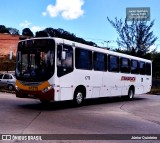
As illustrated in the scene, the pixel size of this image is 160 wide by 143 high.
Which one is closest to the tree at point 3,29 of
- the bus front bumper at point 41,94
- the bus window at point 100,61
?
the bus window at point 100,61

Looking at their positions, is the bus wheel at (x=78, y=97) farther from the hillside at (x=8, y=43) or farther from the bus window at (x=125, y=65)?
the hillside at (x=8, y=43)

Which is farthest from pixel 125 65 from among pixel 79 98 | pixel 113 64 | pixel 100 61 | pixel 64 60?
pixel 64 60

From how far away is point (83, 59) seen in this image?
17.4 m

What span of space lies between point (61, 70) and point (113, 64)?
6.01 m

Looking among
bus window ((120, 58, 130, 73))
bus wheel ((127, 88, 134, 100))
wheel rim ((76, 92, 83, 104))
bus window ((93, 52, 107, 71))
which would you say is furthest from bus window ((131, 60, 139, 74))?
wheel rim ((76, 92, 83, 104))

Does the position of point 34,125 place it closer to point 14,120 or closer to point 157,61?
point 14,120

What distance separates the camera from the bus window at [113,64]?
66.7ft

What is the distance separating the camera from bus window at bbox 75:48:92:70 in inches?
666

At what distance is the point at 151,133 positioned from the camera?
1026cm

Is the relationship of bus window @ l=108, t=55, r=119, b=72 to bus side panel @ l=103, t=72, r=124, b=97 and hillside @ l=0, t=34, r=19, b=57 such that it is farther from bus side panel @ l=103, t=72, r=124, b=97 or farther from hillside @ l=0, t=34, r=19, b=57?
hillside @ l=0, t=34, r=19, b=57

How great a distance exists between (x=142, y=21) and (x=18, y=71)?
36.7m

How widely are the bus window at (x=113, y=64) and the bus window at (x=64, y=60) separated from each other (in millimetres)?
4448

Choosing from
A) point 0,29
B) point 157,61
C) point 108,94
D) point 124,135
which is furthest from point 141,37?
point 0,29

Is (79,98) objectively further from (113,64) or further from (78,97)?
(113,64)
